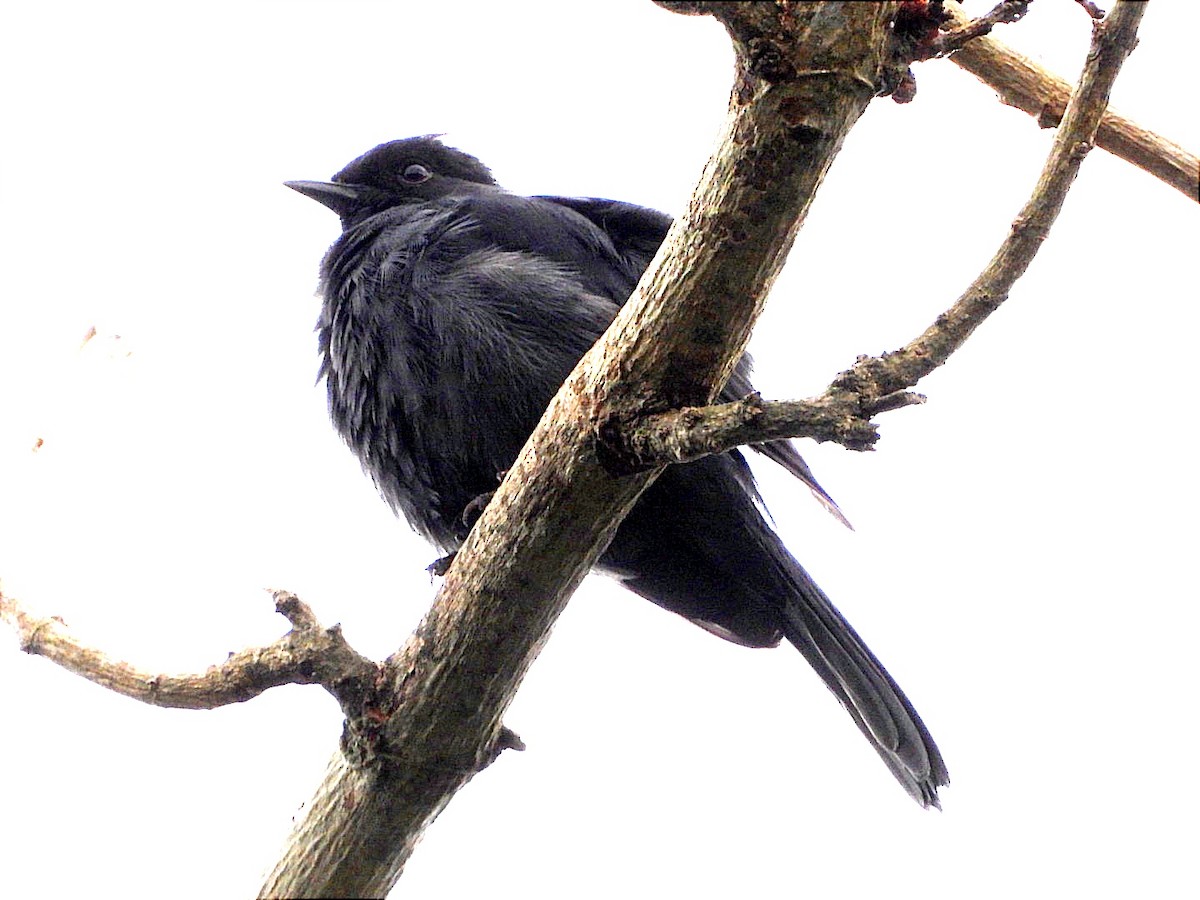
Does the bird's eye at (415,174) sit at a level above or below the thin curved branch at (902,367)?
above

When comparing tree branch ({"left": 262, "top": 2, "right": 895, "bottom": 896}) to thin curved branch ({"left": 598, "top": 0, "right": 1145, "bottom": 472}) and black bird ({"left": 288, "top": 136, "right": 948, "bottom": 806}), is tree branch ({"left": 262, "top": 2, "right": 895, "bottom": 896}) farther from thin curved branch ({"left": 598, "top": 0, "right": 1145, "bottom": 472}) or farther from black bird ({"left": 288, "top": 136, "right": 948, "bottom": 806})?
black bird ({"left": 288, "top": 136, "right": 948, "bottom": 806})

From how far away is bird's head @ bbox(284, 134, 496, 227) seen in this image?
400 cm

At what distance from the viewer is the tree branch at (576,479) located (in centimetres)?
198

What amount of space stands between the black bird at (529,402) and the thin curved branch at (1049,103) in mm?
915

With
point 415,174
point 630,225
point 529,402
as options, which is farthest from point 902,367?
point 415,174

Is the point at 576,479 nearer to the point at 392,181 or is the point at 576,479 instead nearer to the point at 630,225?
the point at 630,225

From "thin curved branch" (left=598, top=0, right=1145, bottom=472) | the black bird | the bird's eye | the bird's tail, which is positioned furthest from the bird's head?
"thin curved branch" (left=598, top=0, right=1145, bottom=472)

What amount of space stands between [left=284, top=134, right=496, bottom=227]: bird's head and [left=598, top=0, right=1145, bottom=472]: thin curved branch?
2032 mm

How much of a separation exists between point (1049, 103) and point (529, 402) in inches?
52.3

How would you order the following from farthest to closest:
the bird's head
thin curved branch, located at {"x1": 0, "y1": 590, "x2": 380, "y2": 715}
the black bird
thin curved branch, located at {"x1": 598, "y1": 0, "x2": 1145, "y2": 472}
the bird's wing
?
the bird's head → the bird's wing → the black bird → thin curved branch, located at {"x1": 0, "y1": 590, "x2": 380, "y2": 715} → thin curved branch, located at {"x1": 598, "y1": 0, "x2": 1145, "y2": 472}

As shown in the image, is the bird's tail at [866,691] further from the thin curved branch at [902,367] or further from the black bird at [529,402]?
the thin curved branch at [902,367]

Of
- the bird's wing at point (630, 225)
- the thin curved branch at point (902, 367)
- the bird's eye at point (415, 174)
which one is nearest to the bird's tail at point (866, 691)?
the bird's wing at point (630, 225)

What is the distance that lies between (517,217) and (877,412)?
1.73 meters

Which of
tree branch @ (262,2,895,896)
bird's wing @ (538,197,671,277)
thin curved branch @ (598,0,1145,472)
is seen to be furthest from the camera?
bird's wing @ (538,197,671,277)
